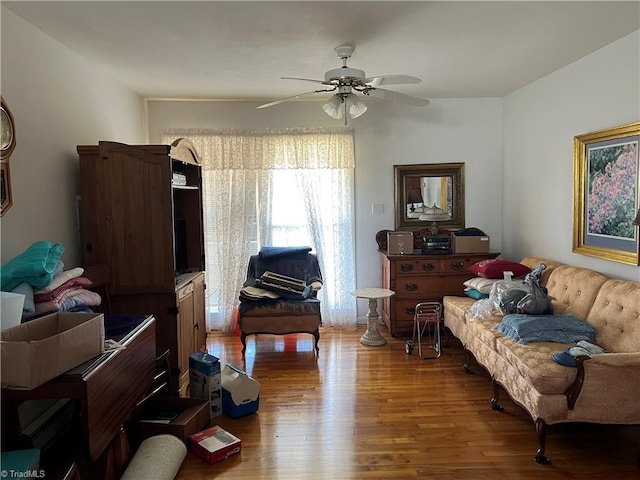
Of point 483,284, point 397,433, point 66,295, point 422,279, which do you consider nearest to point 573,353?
point 397,433

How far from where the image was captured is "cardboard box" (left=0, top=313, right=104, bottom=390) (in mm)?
1702

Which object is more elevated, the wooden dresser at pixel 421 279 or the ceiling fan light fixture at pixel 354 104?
the ceiling fan light fixture at pixel 354 104

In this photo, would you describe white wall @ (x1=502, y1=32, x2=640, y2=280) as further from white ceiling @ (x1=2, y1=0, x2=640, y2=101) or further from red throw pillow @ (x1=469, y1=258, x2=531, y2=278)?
red throw pillow @ (x1=469, y1=258, x2=531, y2=278)

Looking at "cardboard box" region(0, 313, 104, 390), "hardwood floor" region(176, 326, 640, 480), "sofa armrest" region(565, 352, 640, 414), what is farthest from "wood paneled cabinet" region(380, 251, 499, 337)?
"cardboard box" region(0, 313, 104, 390)

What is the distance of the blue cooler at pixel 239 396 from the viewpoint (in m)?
3.07

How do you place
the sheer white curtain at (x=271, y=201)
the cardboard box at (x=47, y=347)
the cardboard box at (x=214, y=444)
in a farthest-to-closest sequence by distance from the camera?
1. the sheer white curtain at (x=271, y=201)
2. the cardboard box at (x=214, y=444)
3. the cardboard box at (x=47, y=347)

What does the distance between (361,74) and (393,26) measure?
0.39 meters

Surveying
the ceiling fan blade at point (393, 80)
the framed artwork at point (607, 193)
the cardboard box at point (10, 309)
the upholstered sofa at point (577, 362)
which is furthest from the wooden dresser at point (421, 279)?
the cardboard box at point (10, 309)

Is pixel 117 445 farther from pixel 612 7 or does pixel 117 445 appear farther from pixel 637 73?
pixel 637 73

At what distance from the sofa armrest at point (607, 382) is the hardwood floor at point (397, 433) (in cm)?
33

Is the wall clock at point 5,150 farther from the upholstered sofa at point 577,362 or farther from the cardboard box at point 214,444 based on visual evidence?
the upholstered sofa at point 577,362

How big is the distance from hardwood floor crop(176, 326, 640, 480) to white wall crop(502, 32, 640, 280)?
1.26 m

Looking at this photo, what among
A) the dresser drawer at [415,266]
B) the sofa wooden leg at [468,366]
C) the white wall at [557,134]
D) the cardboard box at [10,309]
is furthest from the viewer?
the dresser drawer at [415,266]

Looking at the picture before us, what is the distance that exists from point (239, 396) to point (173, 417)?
435mm
